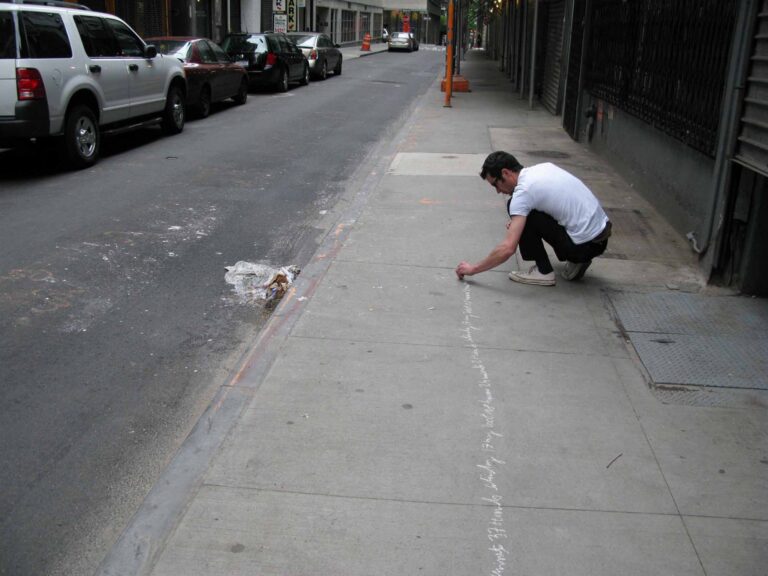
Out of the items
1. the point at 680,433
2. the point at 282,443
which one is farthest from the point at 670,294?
the point at 282,443

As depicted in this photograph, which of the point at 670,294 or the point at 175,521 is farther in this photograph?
the point at 670,294

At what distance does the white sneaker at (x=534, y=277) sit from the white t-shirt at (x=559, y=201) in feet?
1.23

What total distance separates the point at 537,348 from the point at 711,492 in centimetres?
169

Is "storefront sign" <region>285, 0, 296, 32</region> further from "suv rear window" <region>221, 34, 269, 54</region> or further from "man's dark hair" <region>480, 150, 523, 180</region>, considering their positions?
"man's dark hair" <region>480, 150, 523, 180</region>

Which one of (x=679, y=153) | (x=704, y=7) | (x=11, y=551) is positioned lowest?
(x=11, y=551)

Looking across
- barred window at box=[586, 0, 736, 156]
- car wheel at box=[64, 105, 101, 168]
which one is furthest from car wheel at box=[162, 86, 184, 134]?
barred window at box=[586, 0, 736, 156]

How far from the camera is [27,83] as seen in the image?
31.1 ft

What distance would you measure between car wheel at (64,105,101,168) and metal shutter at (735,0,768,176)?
318 inches

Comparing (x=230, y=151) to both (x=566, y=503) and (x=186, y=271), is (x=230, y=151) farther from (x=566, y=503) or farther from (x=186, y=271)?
(x=566, y=503)

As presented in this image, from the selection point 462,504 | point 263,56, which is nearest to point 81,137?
point 462,504

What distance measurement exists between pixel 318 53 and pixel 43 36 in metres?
17.6

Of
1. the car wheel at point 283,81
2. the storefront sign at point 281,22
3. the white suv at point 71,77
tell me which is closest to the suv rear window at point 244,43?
the car wheel at point 283,81

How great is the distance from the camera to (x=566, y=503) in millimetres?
3408

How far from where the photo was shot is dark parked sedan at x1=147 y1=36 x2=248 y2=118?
50.3 feet
